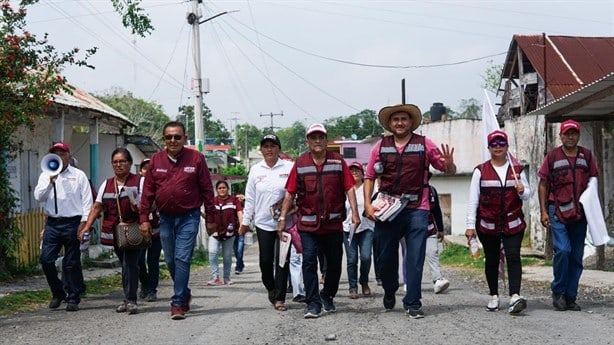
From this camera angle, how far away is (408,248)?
7703mm

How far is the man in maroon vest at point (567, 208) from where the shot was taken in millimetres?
7973

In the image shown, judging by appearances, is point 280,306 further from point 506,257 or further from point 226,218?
point 226,218

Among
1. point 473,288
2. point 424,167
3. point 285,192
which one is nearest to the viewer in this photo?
point 424,167

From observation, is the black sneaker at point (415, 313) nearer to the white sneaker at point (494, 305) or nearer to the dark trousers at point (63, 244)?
the white sneaker at point (494, 305)

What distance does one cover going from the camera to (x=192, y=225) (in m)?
8.03

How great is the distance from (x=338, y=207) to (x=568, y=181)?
2.42 metres

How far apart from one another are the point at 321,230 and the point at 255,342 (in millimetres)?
1686

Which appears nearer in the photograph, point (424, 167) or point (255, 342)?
point (255, 342)

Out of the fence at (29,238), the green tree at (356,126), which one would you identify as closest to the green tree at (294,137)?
the green tree at (356,126)

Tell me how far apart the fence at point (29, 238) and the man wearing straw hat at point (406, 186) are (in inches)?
295

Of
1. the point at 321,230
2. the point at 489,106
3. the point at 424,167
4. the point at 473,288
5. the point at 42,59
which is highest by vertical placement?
the point at 42,59

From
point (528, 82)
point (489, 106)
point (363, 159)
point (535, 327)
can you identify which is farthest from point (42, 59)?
point (363, 159)

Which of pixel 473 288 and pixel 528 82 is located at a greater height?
pixel 528 82

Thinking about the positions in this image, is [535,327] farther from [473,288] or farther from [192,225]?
[473,288]
